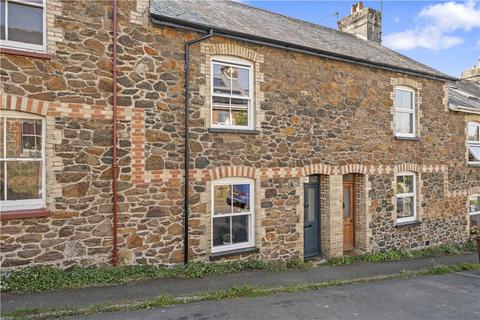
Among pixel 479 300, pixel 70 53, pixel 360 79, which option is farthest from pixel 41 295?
pixel 360 79

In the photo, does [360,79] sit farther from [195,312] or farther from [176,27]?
[195,312]

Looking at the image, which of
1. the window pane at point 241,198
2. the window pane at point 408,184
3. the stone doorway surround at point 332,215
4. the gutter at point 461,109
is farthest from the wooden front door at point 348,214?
the gutter at point 461,109

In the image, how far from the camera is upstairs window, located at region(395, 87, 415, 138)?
11.0 meters

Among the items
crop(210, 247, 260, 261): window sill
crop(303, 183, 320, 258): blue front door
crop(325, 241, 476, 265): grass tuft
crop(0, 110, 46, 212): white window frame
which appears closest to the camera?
crop(0, 110, 46, 212): white window frame

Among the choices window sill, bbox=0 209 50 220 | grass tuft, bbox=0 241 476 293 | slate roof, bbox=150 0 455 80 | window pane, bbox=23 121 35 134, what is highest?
slate roof, bbox=150 0 455 80

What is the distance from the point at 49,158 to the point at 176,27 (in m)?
3.88

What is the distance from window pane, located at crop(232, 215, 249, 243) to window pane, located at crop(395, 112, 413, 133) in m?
6.49

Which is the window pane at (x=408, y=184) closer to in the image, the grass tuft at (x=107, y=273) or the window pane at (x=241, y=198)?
the grass tuft at (x=107, y=273)

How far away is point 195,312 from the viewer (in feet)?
17.5

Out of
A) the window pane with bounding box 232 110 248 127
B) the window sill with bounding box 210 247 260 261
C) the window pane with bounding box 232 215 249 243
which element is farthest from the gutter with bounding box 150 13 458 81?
the window sill with bounding box 210 247 260 261

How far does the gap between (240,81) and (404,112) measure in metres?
6.46

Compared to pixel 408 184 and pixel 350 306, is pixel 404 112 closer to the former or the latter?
pixel 408 184

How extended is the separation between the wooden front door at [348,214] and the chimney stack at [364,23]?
25.4 feet

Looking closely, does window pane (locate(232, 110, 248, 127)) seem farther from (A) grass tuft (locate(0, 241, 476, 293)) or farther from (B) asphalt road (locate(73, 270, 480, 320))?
(B) asphalt road (locate(73, 270, 480, 320))
